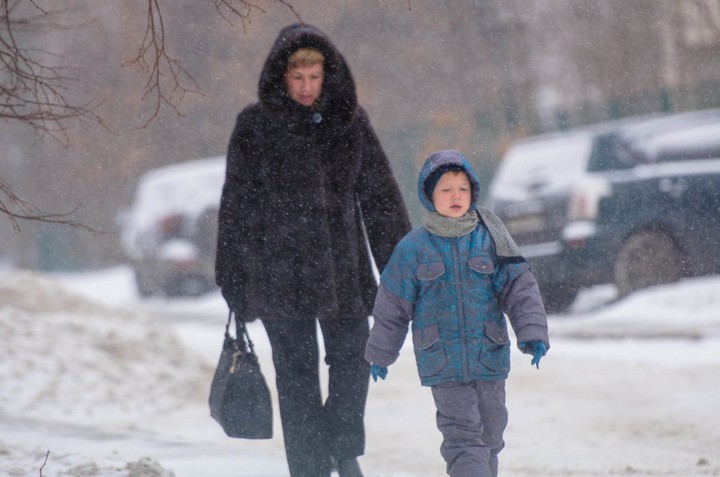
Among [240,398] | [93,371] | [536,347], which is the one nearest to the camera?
[536,347]

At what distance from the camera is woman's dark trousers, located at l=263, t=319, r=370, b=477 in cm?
439

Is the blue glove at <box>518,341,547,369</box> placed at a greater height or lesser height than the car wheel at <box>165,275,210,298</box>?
lesser

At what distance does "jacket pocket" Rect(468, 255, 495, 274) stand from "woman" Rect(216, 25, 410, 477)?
2.20 feet

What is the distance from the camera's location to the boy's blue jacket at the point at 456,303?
384cm

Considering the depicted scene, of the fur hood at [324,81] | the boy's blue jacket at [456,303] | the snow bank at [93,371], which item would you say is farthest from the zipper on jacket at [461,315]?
the snow bank at [93,371]

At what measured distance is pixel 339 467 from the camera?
449 centimetres

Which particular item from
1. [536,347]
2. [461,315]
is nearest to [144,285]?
[461,315]

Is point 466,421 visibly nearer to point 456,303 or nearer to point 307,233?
point 456,303

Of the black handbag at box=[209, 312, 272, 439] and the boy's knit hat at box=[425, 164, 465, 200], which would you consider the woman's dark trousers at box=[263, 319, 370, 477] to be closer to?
the black handbag at box=[209, 312, 272, 439]

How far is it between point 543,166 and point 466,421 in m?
8.23

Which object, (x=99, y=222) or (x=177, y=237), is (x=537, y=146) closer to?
(x=177, y=237)

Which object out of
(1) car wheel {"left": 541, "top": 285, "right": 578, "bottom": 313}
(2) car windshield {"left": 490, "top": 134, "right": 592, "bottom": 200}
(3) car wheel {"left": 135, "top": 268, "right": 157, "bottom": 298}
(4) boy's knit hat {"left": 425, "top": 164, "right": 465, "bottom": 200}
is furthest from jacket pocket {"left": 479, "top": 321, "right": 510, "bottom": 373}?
(3) car wheel {"left": 135, "top": 268, "right": 157, "bottom": 298}

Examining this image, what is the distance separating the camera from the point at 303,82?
14.2 feet

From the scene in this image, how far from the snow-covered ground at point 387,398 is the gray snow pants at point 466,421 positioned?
1331 millimetres
